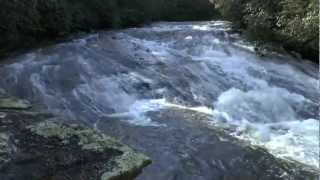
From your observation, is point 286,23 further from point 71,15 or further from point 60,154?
point 60,154

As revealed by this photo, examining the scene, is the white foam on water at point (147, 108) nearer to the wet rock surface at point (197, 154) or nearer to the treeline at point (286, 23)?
the wet rock surface at point (197, 154)

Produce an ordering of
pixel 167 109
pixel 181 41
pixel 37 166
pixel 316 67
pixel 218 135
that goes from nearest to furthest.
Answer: pixel 37 166 → pixel 218 135 → pixel 167 109 → pixel 316 67 → pixel 181 41

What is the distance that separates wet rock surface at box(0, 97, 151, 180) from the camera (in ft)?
8.79

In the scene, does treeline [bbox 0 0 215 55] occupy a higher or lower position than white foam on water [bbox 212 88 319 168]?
higher

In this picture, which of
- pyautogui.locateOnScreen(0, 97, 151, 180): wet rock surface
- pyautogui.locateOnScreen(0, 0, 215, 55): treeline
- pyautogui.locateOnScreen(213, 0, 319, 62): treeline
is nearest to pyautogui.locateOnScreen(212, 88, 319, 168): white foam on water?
pyautogui.locateOnScreen(213, 0, 319, 62): treeline

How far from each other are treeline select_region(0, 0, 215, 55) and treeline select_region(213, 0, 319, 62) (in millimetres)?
6018

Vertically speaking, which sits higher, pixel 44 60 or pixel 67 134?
pixel 67 134

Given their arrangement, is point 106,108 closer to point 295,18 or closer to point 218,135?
point 218,135

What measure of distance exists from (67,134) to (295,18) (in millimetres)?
11271

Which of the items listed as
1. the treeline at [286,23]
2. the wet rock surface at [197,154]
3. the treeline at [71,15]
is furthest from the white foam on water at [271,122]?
Result: the treeline at [71,15]

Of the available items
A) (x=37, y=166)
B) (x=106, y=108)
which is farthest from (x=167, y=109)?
(x=37, y=166)

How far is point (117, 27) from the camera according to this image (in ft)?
69.8

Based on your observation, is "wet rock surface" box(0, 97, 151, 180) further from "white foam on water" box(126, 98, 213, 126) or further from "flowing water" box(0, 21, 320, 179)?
A: "white foam on water" box(126, 98, 213, 126)

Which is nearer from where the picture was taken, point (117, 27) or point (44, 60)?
point (44, 60)
